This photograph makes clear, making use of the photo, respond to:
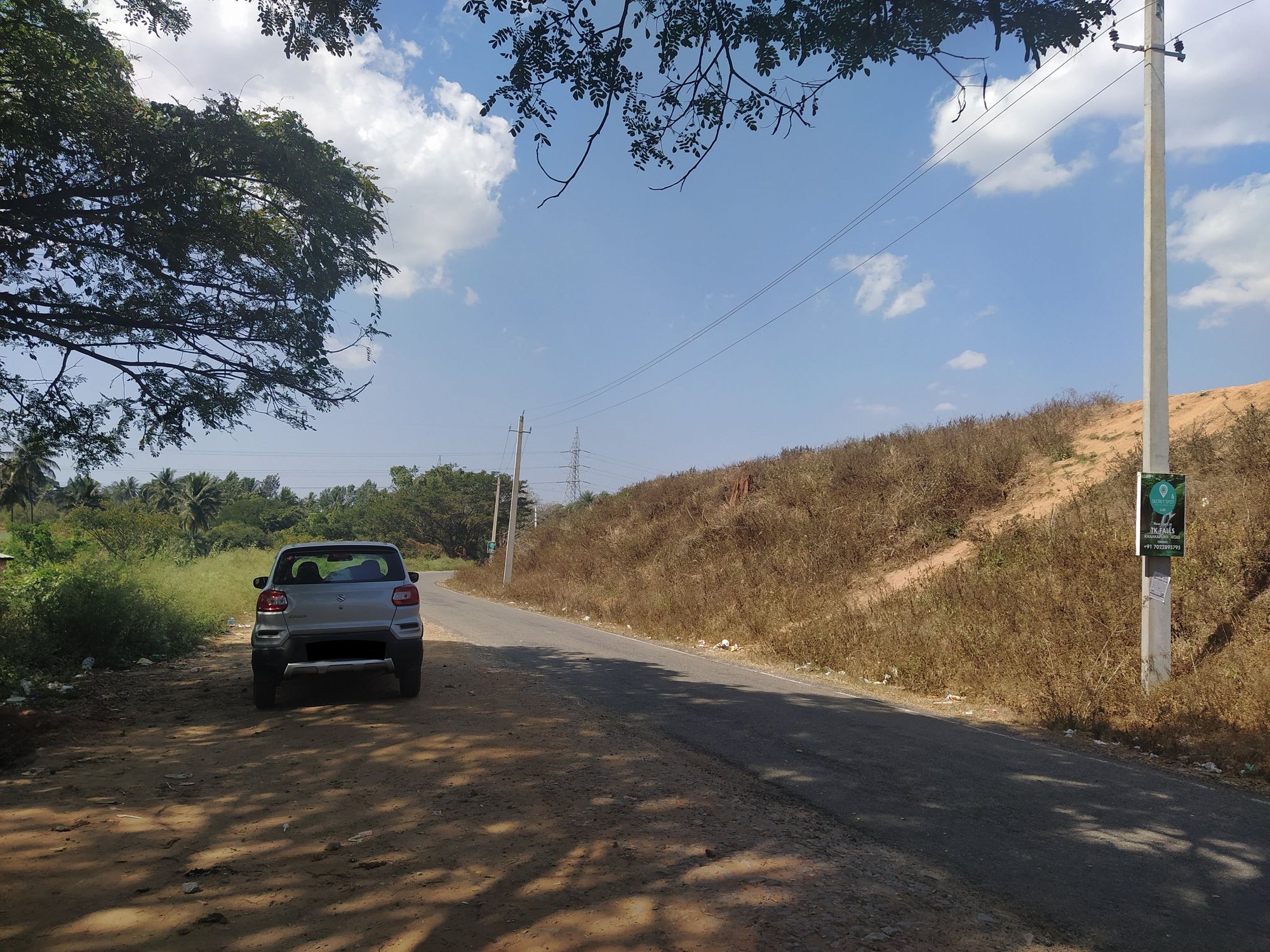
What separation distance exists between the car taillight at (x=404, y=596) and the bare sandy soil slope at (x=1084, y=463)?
10.1 m

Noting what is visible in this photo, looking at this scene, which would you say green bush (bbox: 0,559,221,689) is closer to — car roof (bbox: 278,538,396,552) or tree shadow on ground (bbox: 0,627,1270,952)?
car roof (bbox: 278,538,396,552)

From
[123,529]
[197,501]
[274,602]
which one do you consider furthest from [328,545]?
[197,501]

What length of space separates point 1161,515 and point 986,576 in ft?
15.2

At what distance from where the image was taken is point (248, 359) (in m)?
9.53

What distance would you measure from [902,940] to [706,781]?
2.38 m

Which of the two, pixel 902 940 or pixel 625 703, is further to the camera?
pixel 625 703

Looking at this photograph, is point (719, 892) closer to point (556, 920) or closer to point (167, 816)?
point (556, 920)

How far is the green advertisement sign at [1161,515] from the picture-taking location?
865cm

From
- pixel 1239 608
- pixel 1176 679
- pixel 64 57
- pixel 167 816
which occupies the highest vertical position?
pixel 64 57

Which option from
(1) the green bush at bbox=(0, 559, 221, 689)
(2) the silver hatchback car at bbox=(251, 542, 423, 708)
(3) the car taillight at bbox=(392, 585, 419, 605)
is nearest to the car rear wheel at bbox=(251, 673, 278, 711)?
(2) the silver hatchback car at bbox=(251, 542, 423, 708)

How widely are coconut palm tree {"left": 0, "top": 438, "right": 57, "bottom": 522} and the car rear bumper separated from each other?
4104 millimetres

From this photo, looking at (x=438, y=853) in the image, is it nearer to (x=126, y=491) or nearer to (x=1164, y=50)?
(x=1164, y=50)

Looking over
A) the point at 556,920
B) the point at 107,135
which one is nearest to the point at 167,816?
the point at 556,920

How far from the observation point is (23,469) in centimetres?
974
